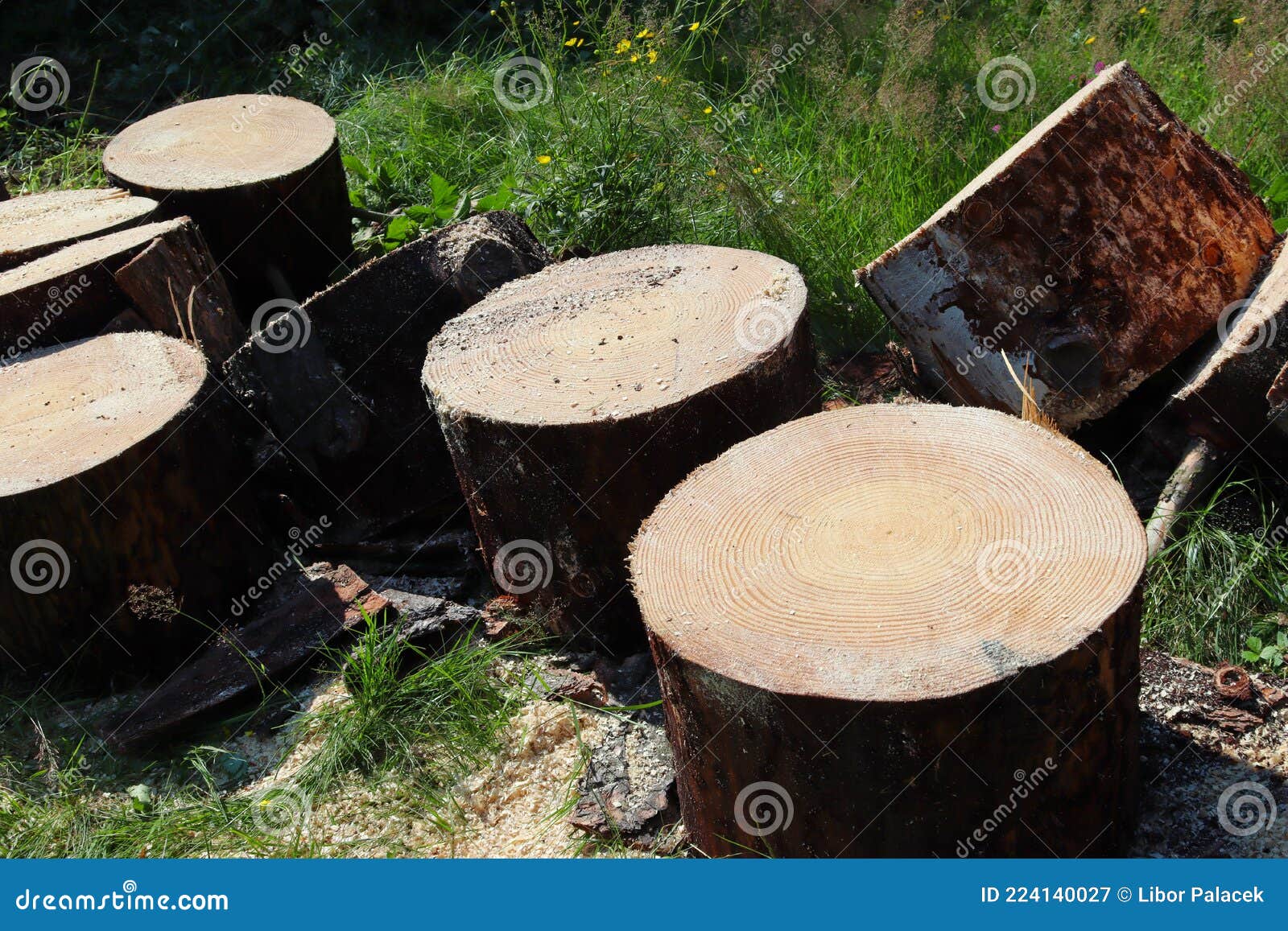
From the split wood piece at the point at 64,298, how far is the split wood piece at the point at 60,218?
0.88ft

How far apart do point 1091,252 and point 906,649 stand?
1684 mm

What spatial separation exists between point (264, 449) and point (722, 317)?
1645 millimetres

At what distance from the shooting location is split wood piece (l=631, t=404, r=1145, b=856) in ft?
6.93

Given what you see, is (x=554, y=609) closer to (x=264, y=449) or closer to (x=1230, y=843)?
(x=264, y=449)
